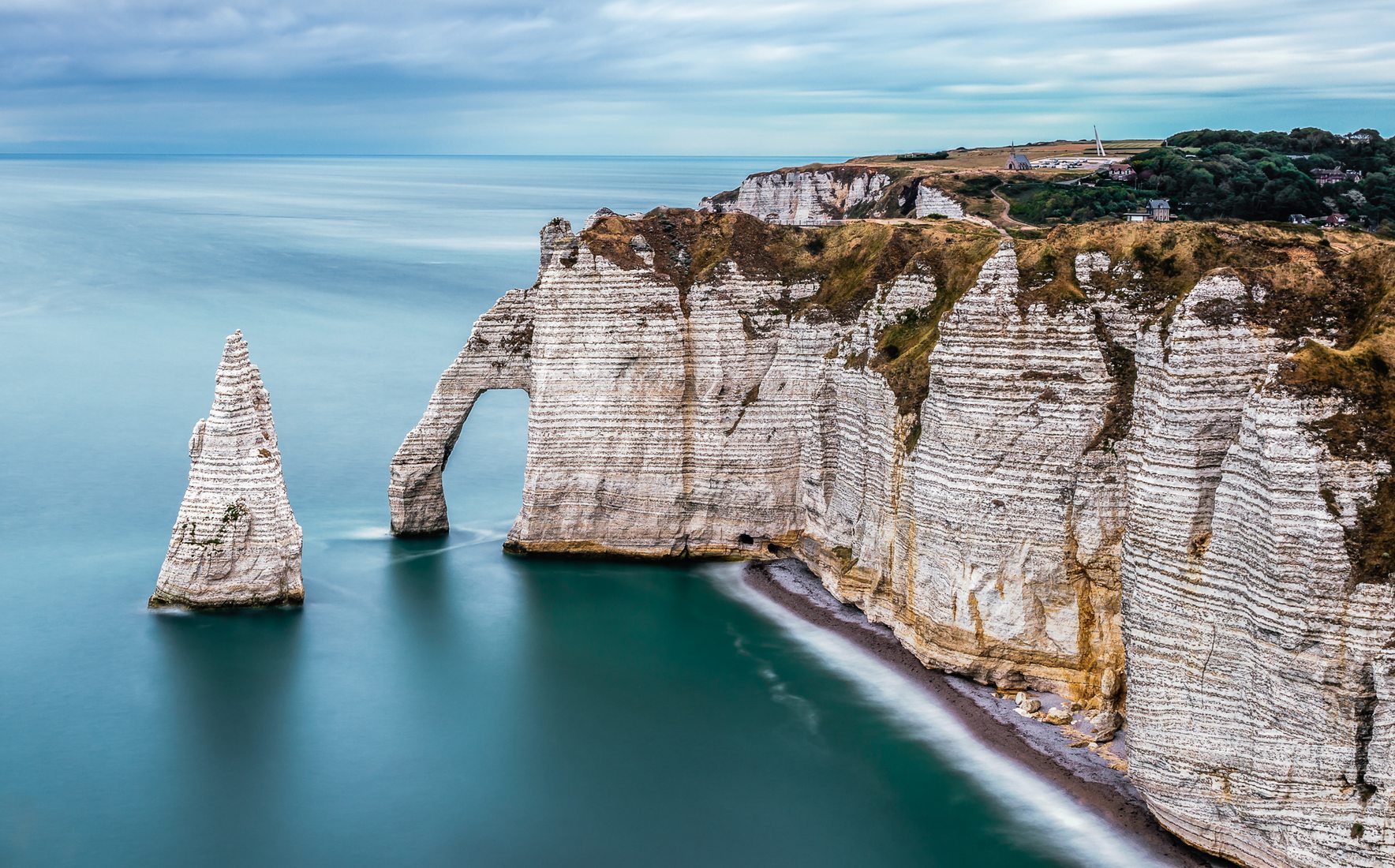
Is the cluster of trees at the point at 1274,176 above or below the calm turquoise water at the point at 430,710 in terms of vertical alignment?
above

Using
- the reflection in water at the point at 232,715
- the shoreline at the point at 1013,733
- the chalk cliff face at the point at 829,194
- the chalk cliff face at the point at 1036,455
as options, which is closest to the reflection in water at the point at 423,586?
the chalk cliff face at the point at 1036,455

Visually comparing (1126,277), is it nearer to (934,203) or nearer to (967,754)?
(967,754)

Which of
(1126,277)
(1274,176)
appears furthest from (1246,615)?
(1274,176)

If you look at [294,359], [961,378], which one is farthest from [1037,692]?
[294,359]

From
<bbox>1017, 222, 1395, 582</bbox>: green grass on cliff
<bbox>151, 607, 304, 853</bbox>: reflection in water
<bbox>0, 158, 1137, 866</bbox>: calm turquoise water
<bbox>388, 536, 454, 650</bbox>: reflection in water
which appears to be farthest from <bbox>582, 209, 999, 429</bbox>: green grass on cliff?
<bbox>151, 607, 304, 853</bbox>: reflection in water

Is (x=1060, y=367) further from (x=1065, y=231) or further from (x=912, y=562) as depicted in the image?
(x=912, y=562)

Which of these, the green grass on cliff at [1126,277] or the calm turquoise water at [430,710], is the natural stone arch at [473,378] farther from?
the green grass on cliff at [1126,277]
